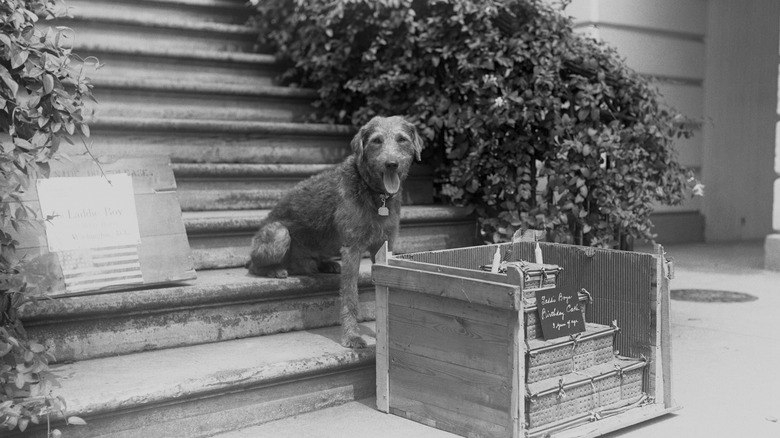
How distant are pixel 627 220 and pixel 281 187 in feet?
7.53

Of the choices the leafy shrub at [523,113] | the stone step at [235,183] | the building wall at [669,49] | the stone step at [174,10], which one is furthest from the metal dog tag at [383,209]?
the building wall at [669,49]

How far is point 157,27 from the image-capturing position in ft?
20.6

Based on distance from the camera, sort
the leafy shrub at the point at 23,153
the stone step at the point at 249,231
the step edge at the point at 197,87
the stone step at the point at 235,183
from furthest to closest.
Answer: the step edge at the point at 197,87 < the stone step at the point at 235,183 < the stone step at the point at 249,231 < the leafy shrub at the point at 23,153

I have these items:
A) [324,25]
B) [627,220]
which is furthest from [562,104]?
[324,25]

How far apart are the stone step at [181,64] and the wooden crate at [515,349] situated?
3253mm

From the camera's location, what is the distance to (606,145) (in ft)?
15.0

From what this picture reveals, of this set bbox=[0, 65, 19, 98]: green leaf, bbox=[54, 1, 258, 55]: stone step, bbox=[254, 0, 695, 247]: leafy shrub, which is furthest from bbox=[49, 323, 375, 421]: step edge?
bbox=[54, 1, 258, 55]: stone step

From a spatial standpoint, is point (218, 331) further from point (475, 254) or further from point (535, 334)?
point (535, 334)

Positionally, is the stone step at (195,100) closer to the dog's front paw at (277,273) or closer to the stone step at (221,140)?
the stone step at (221,140)

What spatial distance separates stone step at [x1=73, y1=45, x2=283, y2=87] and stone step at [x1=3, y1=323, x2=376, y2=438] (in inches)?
108

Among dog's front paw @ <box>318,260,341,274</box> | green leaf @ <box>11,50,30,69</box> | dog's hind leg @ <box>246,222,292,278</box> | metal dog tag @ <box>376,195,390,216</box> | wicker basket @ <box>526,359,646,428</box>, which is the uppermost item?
green leaf @ <box>11,50,30,69</box>

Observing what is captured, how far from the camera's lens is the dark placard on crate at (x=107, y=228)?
11.0 feet

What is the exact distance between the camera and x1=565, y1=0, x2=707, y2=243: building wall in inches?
290

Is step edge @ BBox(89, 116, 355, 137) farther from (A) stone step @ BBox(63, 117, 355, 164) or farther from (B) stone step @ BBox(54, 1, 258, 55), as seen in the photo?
(B) stone step @ BBox(54, 1, 258, 55)
